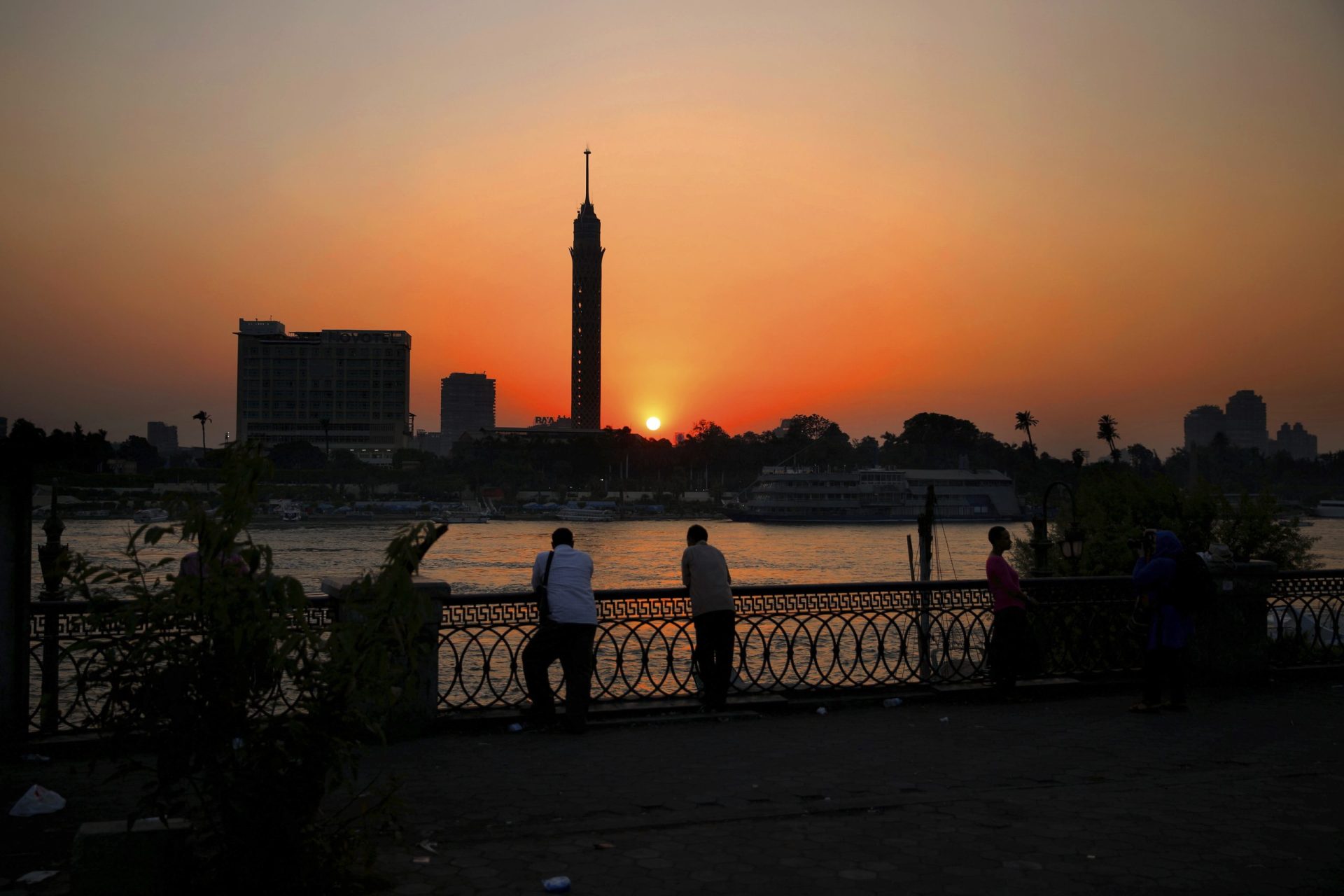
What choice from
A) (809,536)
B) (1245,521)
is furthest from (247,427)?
(1245,521)

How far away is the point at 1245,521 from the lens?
19359 millimetres

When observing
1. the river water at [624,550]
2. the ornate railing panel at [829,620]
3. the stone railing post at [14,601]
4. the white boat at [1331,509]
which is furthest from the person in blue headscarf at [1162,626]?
the white boat at [1331,509]

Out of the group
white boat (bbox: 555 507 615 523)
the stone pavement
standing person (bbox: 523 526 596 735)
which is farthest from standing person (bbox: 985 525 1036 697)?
white boat (bbox: 555 507 615 523)

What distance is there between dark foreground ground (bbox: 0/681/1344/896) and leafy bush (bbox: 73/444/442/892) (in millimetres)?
445

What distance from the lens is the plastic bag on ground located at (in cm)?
579

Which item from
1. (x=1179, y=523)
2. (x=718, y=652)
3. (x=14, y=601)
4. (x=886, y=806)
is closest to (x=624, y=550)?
(x=1179, y=523)

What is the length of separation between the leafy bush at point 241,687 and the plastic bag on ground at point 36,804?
6.24ft

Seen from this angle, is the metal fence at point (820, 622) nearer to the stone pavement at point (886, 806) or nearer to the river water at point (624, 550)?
the stone pavement at point (886, 806)

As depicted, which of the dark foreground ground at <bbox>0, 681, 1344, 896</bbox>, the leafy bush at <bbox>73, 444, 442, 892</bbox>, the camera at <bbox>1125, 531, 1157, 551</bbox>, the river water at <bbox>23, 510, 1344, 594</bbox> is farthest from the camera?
the river water at <bbox>23, 510, 1344, 594</bbox>

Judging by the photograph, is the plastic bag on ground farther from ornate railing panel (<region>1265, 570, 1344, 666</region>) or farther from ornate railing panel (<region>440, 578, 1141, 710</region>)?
ornate railing panel (<region>1265, 570, 1344, 666</region>)

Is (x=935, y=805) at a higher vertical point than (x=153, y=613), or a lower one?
lower

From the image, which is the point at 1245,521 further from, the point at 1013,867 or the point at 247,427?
the point at 247,427

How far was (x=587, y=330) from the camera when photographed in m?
180

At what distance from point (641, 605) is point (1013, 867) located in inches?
182
